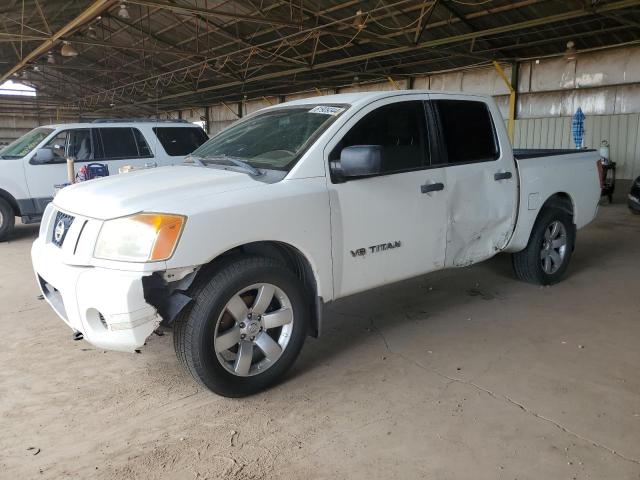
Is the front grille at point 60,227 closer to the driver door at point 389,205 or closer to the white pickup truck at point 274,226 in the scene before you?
the white pickup truck at point 274,226

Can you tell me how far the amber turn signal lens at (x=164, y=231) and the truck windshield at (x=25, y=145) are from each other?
6771 mm

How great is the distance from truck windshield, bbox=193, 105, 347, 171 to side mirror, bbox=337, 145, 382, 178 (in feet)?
0.92

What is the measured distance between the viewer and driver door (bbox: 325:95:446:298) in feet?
10.8

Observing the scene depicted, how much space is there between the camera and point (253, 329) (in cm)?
302

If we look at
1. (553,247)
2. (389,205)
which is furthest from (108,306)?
(553,247)

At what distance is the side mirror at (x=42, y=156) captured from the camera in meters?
7.96

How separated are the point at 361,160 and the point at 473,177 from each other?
1.35 metres

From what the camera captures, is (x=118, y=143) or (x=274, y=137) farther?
(x=118, y=143)

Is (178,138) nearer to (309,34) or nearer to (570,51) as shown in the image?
(309,34)

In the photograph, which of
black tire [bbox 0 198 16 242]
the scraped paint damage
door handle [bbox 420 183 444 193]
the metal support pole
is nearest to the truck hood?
door handle [bbox 420 183 444 193]

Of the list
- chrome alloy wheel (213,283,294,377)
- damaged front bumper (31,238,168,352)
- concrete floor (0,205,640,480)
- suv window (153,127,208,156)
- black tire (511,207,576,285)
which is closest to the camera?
concrete floor (0,205,640,480)

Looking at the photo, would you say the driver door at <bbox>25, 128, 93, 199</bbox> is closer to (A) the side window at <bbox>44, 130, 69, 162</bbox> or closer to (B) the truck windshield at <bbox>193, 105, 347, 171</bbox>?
(A) the side window at <bbox>44, 130, 69, 162</bbox>

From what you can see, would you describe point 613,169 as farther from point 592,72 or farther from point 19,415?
point 19,415

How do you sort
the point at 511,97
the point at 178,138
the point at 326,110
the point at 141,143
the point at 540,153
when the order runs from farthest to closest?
1. the point at 511,97
2. the point at 178,138
3. the point at 141,143
4. the point at 540,153
5. the point at 326,110
